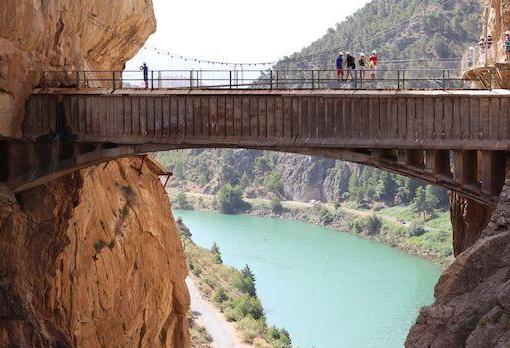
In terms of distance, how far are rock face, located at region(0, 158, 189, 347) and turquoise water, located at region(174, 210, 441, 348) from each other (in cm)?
2332

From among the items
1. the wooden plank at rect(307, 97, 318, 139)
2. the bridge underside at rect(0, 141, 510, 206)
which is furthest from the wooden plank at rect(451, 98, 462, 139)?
the wooden plank at rect(307, 97, 318, 139)

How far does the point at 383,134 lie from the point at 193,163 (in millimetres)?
108254

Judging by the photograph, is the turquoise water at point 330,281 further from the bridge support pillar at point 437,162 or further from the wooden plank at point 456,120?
the wooden plank at point 456,120

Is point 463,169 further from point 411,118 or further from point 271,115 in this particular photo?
point 271,115

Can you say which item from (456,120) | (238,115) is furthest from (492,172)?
(238,115)

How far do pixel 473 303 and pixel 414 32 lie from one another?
307 ft

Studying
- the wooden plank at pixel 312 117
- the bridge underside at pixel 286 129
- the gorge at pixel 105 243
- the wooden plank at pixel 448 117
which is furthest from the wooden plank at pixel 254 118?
the gorge at pixel 105 243

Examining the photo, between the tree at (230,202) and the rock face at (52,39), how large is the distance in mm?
80073

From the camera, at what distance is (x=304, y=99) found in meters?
17.3

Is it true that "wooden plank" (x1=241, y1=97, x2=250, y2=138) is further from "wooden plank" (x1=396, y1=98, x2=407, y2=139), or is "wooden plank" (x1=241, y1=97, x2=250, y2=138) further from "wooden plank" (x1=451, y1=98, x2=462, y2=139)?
"wooden plank" (x1=451, y1=98, x2=462, y2=139)

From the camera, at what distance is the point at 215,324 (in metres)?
47.3

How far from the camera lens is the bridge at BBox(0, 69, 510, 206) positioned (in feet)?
54.2

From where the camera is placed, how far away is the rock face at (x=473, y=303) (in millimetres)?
11016

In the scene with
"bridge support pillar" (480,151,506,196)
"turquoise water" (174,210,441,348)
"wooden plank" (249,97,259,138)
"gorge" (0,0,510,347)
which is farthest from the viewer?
"turquoise water" (174,210,441,348)
